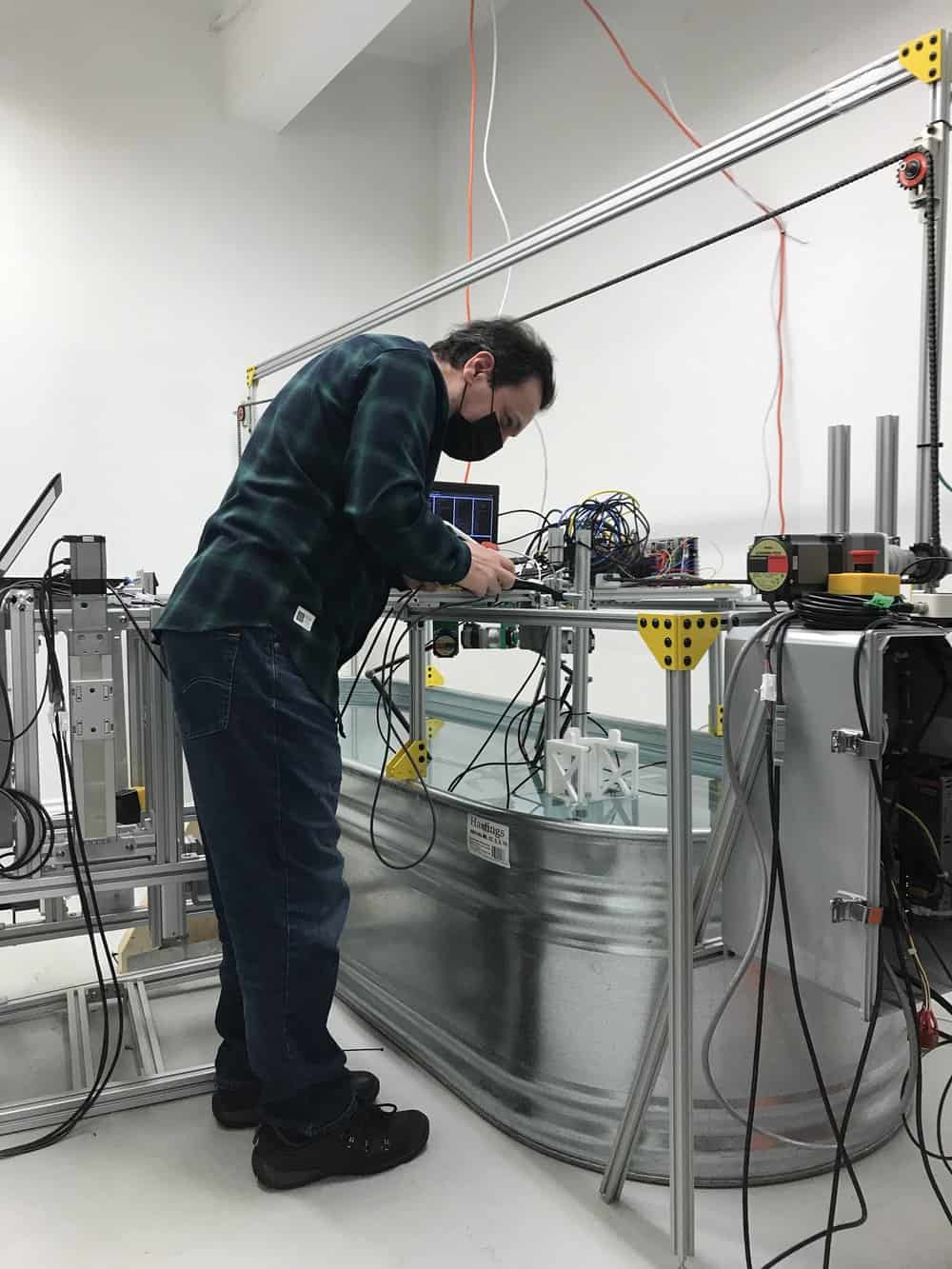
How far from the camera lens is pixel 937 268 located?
57.0 inches

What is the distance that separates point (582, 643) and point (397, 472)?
37.1 inches

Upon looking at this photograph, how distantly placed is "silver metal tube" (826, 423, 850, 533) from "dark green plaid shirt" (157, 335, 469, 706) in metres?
0.82

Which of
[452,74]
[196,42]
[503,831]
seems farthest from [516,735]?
[452,74]

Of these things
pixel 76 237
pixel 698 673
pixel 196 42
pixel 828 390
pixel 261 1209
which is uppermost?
pixel 196 42

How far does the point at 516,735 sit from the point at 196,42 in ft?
11.4

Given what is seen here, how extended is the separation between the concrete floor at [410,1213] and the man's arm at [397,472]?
975 millimetres

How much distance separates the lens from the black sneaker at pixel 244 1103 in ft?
5.40

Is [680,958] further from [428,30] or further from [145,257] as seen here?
[428,30]

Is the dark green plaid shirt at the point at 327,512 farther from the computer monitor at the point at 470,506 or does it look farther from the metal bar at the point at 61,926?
the metal bar at the point at 61,926

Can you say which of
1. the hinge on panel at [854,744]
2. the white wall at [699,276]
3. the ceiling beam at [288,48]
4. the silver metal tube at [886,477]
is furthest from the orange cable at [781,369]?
the hinge on panel at [854,744]

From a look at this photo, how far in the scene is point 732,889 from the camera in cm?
129

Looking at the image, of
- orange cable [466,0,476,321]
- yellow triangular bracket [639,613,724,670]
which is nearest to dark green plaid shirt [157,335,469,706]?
yellow triangular bracket [639,613,724,670]

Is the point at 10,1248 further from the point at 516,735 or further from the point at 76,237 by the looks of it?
the point at 76,237

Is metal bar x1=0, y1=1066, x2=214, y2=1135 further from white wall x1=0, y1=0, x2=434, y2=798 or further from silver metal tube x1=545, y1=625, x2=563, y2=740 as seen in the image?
white wall x1=0, y1=0, x2=434, y2=798
